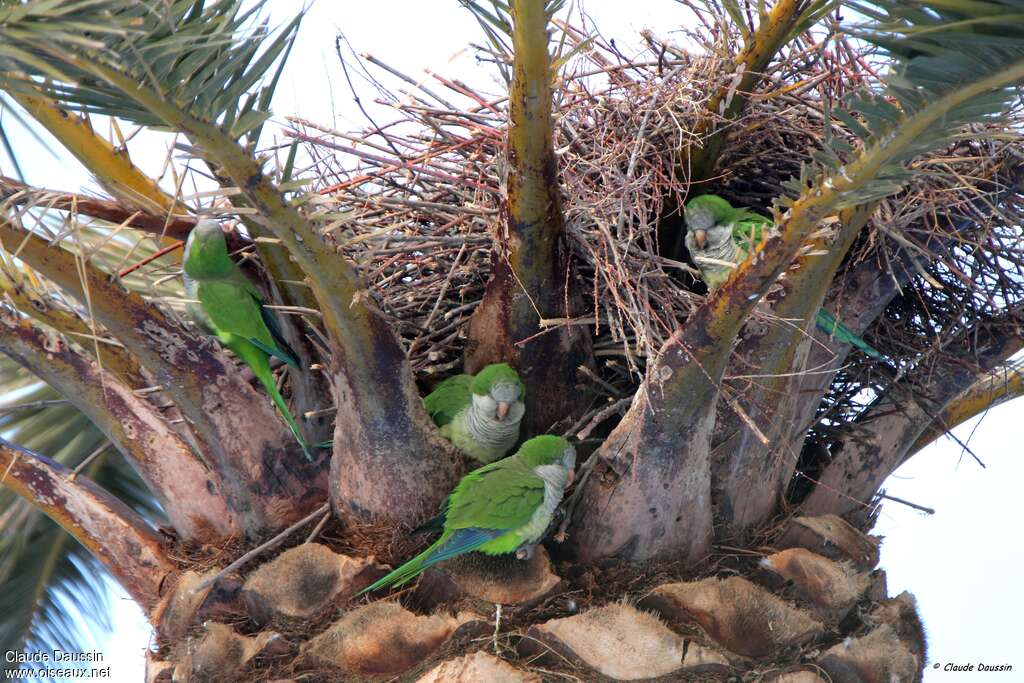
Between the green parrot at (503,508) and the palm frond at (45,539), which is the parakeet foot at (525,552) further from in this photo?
the palm frond at (45,539)

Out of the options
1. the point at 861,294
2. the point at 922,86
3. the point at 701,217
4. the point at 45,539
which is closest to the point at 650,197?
the point at 701,217

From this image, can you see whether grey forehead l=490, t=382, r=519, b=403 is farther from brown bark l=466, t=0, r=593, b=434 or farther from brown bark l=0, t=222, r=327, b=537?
brown bark l=0, t=222, r=327, b=537

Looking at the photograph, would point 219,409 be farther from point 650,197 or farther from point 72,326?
point 650,197

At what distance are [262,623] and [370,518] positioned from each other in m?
0.43

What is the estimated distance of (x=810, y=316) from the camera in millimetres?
2879

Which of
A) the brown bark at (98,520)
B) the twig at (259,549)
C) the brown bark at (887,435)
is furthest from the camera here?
the brown bark at (887,435)

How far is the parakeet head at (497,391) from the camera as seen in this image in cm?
309

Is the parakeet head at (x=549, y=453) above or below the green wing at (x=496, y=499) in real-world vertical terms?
above

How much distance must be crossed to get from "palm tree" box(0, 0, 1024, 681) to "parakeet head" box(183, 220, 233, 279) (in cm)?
12

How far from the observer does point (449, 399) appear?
133 inches

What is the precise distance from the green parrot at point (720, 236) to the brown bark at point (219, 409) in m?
1.41

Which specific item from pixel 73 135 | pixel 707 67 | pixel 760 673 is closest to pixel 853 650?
pixel 760 673

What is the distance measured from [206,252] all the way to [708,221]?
1.65 m

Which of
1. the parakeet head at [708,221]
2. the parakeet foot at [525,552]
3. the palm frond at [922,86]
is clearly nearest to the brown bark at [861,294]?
the parakeet head at [708,221]
